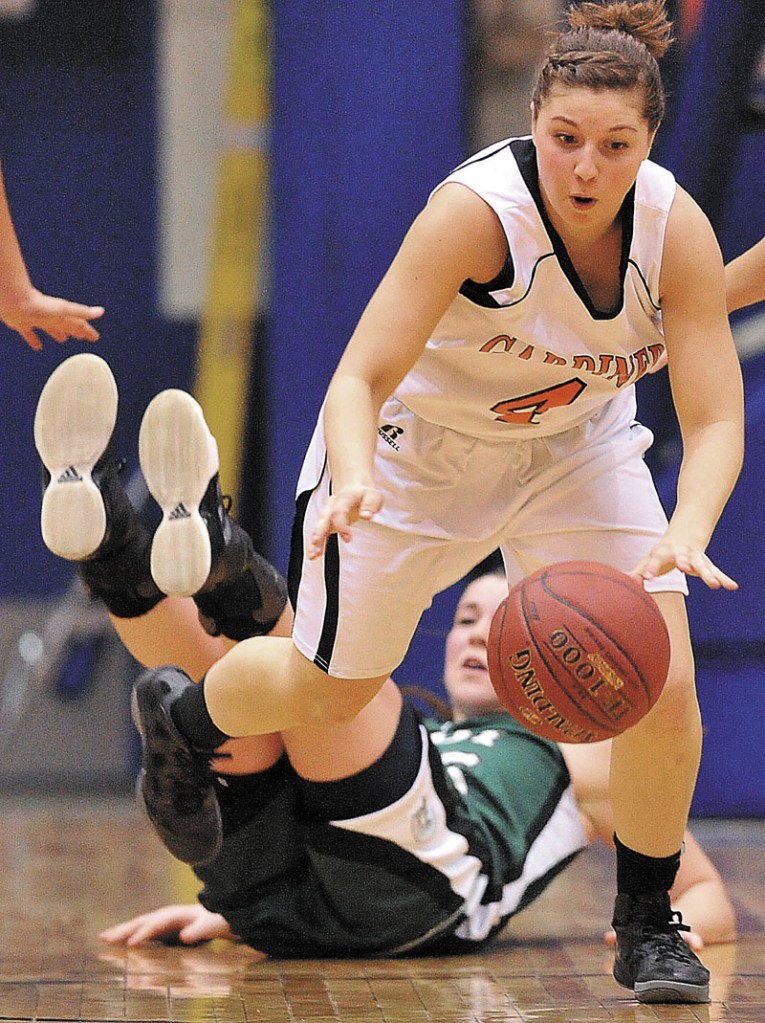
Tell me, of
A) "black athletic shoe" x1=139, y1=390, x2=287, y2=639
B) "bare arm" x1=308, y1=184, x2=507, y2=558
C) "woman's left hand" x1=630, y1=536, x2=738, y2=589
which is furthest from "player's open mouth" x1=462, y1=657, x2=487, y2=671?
"woman's left hand" x1=630, y1=536, x2=738, y2=589

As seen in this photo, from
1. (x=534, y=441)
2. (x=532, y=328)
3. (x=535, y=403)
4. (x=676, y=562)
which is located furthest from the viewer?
(x=534, y=441)

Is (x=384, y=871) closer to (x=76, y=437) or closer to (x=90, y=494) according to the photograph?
(x=90, y=494)

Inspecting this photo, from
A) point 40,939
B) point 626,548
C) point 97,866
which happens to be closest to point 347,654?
point 626,548

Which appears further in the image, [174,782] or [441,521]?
[174,782]

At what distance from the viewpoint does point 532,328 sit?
2531mm

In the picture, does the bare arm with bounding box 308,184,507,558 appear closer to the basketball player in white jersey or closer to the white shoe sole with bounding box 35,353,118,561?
the basketball player in white jersey

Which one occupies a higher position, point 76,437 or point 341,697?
point 76,437

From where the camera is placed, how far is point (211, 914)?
3229 mm

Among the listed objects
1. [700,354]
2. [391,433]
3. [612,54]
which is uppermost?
[612,54]

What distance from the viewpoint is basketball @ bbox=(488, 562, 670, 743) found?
2287 mm

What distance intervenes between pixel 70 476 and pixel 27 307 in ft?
1.12

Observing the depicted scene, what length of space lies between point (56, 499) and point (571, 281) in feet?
3.84

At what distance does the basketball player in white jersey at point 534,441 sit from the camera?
2.37 m

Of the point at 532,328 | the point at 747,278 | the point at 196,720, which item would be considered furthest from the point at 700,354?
the point at 196,720
